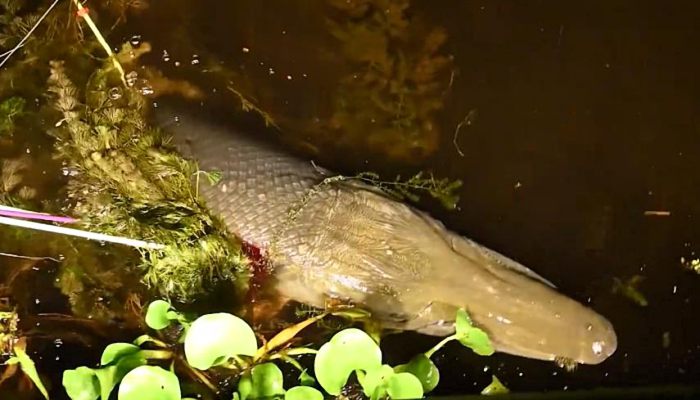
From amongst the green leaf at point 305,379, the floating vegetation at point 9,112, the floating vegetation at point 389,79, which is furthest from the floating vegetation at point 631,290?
the floating vegetation at point 9,112

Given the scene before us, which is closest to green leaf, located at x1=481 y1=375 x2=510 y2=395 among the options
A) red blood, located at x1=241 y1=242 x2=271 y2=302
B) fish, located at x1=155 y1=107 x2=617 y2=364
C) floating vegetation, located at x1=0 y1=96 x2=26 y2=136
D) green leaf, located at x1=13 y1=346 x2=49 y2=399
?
fish, located at x1=155 y1=107 x2=617 y2=364

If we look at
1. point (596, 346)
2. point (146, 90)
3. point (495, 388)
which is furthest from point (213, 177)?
point (596, 346)

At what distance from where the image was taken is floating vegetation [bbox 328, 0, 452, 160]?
1.75 meters

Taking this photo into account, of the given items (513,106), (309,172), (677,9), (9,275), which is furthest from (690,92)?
(9,275)

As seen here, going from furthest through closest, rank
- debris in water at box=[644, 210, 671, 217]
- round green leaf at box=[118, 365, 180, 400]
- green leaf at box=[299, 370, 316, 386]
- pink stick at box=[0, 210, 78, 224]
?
debris in water at box=[644, 210, 671, 217] < pink stick at box=[0, 210, 78, 224] < green leaf at box=[299, 370, 316, 386] < round green leaf at box=[118, 365, 180, 400]

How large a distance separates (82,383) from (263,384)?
0.34 metres

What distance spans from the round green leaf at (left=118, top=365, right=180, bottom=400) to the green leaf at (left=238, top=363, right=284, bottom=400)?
0.48 feet

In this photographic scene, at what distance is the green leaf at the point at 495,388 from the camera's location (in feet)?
5.38

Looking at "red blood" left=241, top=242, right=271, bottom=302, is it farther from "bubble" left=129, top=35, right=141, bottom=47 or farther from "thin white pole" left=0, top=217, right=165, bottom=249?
"bubble" left=129, top=35, right=141, bottom=47

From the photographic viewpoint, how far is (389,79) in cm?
177

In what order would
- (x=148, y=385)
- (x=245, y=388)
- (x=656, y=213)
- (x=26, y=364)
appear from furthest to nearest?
(x=656, y=213), (x=26, y=364), (x=245, y=388), (x=148, y=385)

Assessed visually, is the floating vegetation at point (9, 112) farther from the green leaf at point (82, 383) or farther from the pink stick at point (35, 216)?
the green leaf at point (82, 383)

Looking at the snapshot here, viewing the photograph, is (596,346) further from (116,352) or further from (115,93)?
(115,93)

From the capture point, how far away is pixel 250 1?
5.81 feet
